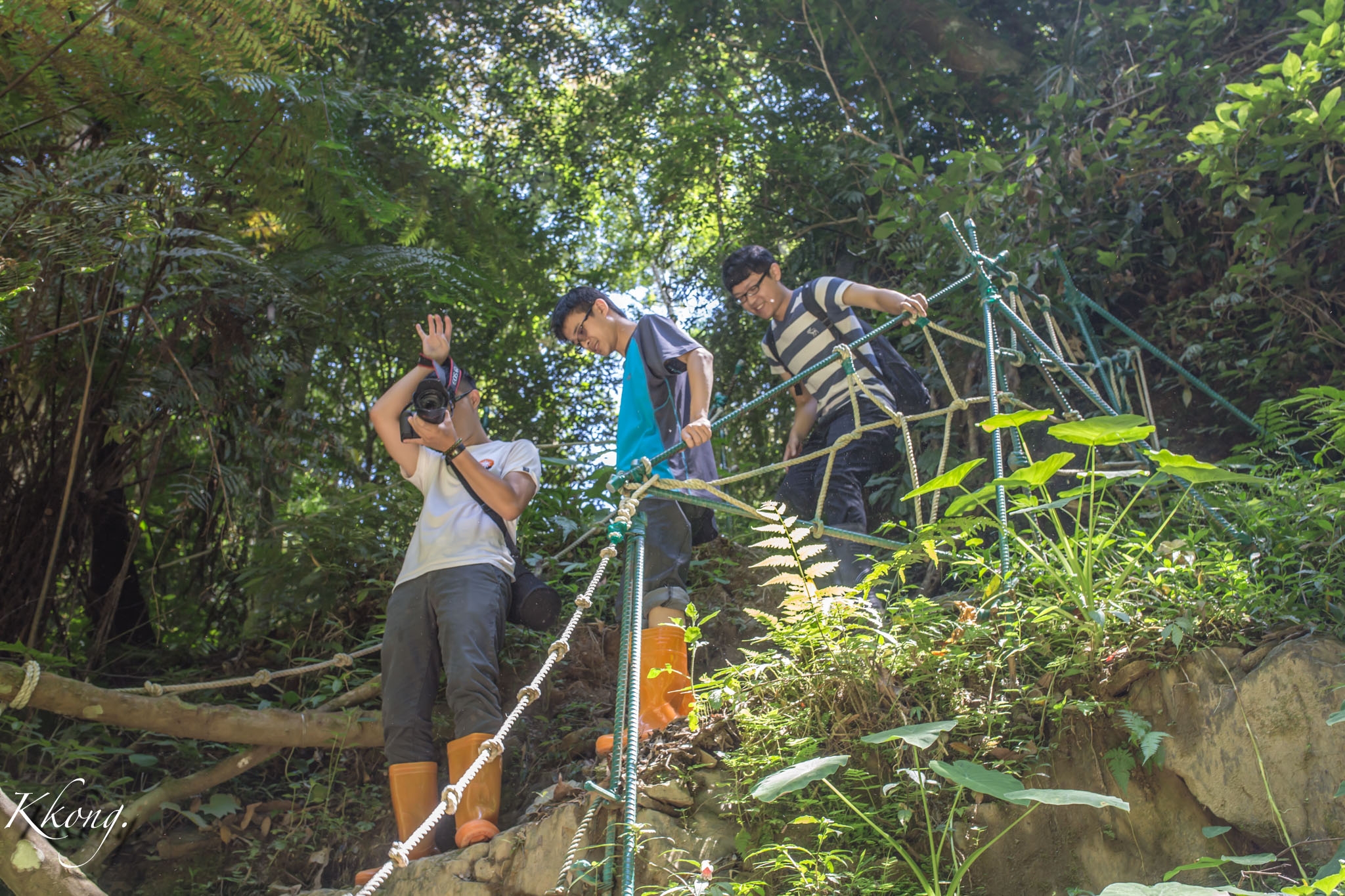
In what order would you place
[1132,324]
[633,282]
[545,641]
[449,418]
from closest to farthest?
[449,418], [545,641], [1132,324], [633,282]

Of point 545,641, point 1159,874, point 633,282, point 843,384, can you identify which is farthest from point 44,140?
point 1159,874

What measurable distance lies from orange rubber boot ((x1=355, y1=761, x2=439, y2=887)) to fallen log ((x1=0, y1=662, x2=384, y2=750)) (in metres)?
0.85

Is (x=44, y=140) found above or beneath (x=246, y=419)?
above

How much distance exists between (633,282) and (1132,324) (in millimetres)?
4401

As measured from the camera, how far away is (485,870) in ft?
9.07

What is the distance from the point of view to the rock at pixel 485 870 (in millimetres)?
2750

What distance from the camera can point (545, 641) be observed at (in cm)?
444

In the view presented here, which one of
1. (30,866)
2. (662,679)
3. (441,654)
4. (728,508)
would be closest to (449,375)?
(441,654)

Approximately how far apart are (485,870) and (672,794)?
0.60 m

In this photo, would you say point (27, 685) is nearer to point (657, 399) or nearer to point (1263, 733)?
point (657, 399)

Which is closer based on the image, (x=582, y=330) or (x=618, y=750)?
(x=618, y=750)

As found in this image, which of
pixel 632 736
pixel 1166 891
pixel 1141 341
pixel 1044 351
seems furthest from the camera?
pixel 1141 341

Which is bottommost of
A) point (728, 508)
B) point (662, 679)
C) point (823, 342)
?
point (662, 679)

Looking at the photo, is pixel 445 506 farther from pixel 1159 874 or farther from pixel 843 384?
pixel 1159 874
